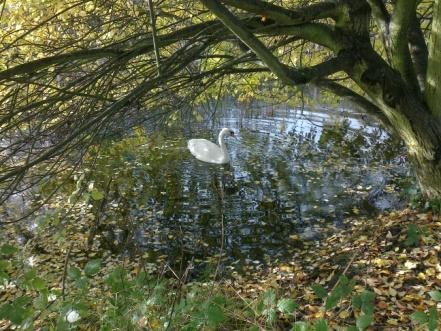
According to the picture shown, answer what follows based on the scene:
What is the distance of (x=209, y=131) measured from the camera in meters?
13.4

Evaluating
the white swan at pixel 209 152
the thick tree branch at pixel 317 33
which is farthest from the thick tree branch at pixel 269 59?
the white swan at pixel 209 152

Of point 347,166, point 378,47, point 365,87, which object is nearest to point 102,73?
point 365,87

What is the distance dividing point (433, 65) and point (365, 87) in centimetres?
69

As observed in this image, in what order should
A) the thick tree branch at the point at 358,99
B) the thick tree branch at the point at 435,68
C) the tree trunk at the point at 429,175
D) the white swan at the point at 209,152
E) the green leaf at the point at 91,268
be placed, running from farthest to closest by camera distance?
1. the white swan at the point at 209,152
2. the thick tree branch at the point at 358,99
3. the tree trunk at the point at 429,175
4. the thick tree branch at the point at 435,68
5. the green leaf at the point at 91,268

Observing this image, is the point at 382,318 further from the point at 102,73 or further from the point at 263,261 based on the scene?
the point at 102,73

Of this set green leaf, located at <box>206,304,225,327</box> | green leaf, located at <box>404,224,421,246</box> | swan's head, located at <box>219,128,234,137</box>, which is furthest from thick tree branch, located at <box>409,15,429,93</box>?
swan's head, located at <box>219,128,234,137</box>

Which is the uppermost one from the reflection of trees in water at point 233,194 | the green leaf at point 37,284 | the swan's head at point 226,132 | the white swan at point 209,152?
the green leaf at point 37,284

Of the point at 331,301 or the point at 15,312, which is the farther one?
the point at 331,301

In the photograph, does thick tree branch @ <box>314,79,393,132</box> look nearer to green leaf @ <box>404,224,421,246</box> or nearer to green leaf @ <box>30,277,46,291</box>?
green leaf @ <box>404,224,421,246</box>

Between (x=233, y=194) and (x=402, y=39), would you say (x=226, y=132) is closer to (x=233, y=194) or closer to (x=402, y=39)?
(x=233, y=194)

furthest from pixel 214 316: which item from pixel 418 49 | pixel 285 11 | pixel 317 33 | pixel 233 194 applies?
pixel 233 194

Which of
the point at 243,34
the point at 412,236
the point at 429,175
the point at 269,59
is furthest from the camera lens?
the point at 429,175

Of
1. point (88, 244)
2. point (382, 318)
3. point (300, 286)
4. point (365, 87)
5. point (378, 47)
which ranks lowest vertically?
point (88, 244)

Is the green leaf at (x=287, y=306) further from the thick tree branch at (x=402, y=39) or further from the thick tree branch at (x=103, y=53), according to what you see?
the thick tree branch at (x=402, y=39)
